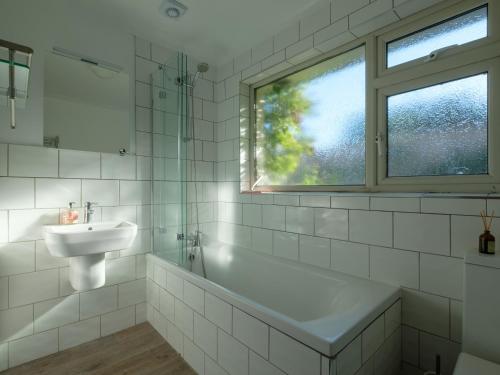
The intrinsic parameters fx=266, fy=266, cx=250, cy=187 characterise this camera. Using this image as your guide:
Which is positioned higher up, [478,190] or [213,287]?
[478,190]

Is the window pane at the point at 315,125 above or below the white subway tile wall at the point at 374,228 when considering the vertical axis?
above

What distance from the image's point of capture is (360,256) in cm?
165

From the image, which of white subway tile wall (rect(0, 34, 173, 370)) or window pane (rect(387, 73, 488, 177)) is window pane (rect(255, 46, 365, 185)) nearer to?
window pane (rect(387, 73, 488, 177))

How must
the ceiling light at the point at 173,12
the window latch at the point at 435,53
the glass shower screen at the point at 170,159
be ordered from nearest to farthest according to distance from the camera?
the window latch at the point at 435,53, the ceiling light at the point at 173,12, the glass shower screen at the point at 170,159

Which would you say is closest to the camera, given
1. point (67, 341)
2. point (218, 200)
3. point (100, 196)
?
point (67, 341)

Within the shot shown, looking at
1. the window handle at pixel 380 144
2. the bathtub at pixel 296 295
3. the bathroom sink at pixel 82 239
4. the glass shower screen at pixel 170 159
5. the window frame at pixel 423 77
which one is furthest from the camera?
the glass shower screen at pixel 170 159

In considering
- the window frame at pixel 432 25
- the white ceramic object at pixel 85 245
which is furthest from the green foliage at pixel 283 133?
the white ceramic object at pixel 85 245

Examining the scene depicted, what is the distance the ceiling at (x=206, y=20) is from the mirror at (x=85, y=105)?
14.7 inches

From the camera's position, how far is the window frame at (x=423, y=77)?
1.32 metres

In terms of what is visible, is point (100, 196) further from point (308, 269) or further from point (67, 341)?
point (308, 269)

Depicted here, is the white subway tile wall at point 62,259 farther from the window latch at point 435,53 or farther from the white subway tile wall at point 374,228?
the window latch at point 435,53

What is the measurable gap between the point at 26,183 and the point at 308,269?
1960 millimetres

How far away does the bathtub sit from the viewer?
3.45 feet

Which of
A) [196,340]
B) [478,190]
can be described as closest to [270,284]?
[196,340]
